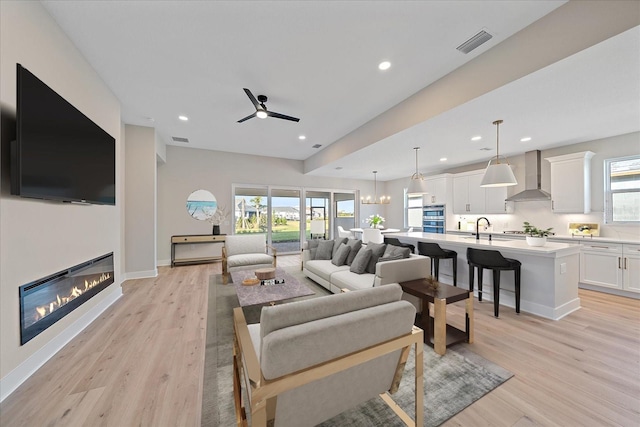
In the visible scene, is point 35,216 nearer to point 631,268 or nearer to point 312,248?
point 312,248

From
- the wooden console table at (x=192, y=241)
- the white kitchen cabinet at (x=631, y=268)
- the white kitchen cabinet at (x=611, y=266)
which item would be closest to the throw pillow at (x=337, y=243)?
the wooden console table at (x=192, y=241)

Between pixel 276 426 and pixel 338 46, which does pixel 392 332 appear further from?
pixel 338 46

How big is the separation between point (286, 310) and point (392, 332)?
2.07ft

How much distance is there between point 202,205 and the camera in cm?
655

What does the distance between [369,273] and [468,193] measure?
4.81m

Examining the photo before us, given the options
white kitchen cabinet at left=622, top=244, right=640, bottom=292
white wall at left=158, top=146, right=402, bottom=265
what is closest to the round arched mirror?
white wall at left=158, top=146, right=402, bottom=265

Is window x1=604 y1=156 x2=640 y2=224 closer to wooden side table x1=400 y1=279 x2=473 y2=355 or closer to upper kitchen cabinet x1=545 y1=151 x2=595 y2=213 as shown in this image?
upper kitchen cabinet x1=545 y1=151 x2=595 y2=213

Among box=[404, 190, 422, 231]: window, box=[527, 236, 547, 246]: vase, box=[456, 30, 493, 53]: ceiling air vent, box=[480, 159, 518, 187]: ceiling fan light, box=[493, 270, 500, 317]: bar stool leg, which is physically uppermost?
box=[456, 30, 493, 53]: ceiling air vent

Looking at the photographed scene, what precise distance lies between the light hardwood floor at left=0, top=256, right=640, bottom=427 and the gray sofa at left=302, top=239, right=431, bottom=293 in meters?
0.83

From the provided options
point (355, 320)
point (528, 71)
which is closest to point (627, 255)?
point (528, 71)

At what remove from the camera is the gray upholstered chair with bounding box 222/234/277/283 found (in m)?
4.34

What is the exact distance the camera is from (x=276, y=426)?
1.12m

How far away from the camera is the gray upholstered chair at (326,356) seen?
1.01 meters

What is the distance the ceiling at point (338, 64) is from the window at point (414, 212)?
3898 mm
